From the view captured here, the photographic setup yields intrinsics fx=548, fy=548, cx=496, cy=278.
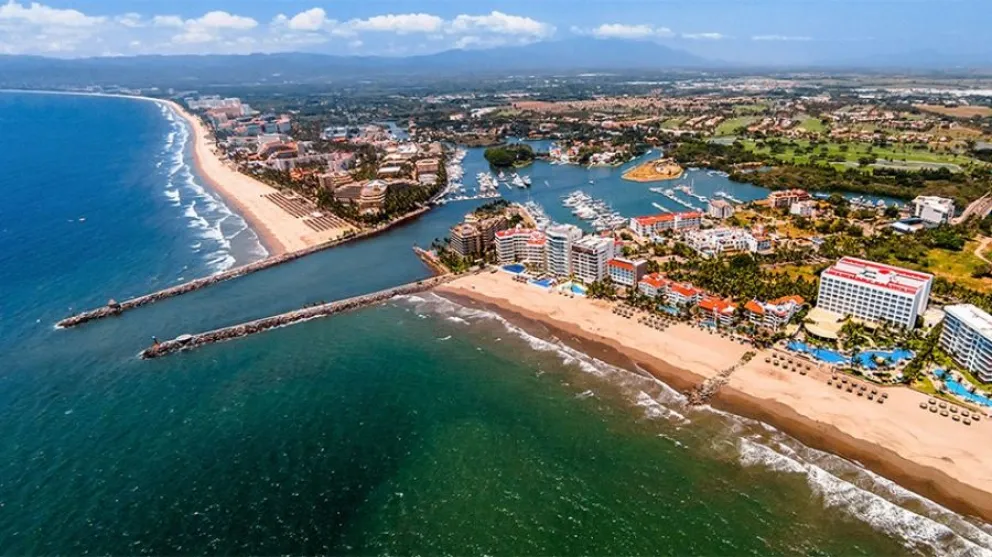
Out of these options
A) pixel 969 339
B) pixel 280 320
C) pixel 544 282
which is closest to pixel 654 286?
pixel 544 282

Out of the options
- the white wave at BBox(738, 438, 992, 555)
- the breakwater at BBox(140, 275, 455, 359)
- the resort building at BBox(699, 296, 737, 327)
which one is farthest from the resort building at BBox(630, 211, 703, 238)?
the white wave at BBox(738, 438, 992, 555)

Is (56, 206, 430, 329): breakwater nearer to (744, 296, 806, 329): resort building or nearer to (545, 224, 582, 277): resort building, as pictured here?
(545, 224, 582, 277): resort building

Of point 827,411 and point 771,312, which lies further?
point 771,312

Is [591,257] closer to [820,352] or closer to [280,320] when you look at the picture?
[820,352]

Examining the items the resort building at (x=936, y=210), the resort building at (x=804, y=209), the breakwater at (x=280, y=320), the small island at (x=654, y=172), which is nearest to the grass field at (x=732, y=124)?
the small island at (x=654, y=172)

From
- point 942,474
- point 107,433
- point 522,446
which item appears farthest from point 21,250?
point 942,474
